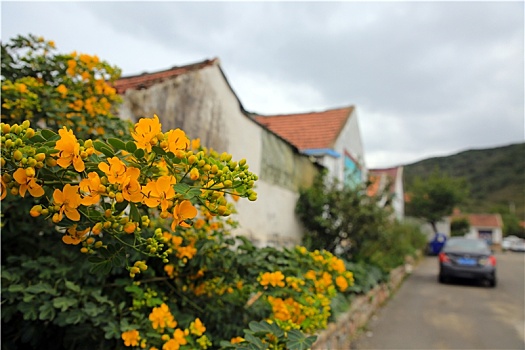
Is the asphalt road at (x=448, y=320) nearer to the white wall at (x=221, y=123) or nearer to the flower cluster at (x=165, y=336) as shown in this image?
the white wall at (x=221, y=123)

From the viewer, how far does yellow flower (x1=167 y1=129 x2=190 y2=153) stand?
103 cm

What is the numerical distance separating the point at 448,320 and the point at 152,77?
18.8ft

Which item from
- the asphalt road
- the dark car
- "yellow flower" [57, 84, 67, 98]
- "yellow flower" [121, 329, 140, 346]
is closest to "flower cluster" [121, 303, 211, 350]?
"yellow flower" [121, 329, 140, 346]

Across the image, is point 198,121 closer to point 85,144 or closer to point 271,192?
point 271,192

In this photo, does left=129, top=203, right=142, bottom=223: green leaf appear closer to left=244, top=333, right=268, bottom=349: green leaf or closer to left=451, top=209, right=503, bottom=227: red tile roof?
left=244, top=333, right=268, bottom=349: green leaf

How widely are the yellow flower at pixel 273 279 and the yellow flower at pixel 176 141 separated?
4.31ft

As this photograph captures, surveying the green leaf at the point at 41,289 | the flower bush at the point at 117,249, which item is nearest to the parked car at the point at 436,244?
the flower bush at the point at 117,249

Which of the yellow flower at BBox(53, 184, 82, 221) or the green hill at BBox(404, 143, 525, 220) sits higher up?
the green hill at BBox(404, 143, 525, 220)

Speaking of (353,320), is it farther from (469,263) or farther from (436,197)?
(436,197)

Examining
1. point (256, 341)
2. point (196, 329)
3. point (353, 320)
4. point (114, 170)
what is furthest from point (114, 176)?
point (353, 320)

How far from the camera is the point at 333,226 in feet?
24.6

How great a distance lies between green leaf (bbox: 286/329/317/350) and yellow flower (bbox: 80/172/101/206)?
111 centimetres

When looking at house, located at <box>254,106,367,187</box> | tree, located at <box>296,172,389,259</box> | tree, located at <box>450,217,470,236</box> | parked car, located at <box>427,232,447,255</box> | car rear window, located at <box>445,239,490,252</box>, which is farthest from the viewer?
tree, located at <box>450,217,470,236</box>

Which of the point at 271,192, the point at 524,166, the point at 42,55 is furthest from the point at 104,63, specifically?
the point at 524,166
